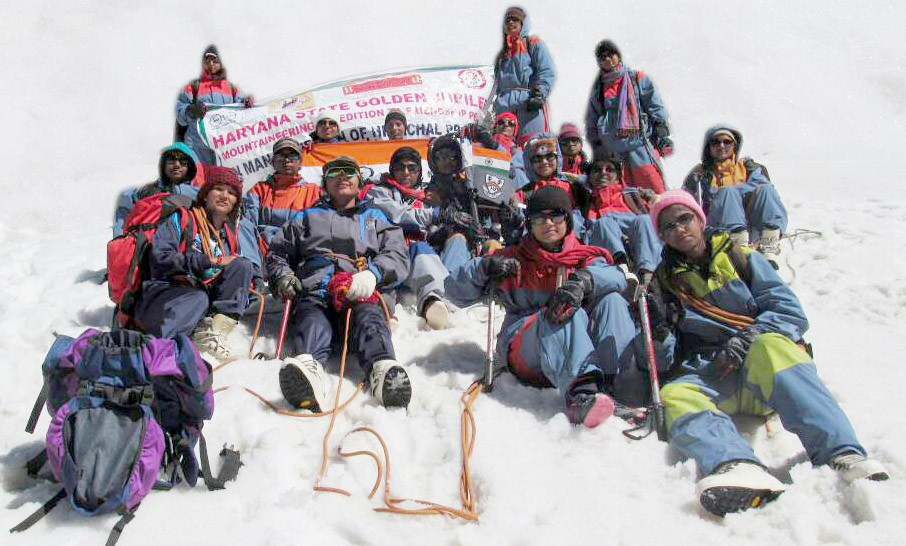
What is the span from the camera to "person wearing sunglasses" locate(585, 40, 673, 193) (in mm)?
6625

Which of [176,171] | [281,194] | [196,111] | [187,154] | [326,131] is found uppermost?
[196,111]

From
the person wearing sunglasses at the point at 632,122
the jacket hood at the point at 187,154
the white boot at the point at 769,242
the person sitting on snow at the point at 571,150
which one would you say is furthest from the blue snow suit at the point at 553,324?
the person wearing sunglasses at the point at 632,122

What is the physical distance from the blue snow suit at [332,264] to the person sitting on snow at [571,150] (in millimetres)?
2645

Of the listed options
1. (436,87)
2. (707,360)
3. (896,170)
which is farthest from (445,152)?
(896,170)

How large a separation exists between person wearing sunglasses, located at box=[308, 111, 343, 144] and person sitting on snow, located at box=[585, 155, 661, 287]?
10.6 ft

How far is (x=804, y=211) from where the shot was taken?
6871mm

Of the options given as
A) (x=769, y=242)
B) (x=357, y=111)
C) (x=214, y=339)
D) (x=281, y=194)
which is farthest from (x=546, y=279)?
(x=357, y=111)

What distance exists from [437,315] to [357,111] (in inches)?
172

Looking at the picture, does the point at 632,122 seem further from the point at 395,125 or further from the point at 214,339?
the point at 214,339

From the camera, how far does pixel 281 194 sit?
17.0ft

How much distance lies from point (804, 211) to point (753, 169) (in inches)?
66.0

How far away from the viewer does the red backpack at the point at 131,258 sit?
12.3 feet

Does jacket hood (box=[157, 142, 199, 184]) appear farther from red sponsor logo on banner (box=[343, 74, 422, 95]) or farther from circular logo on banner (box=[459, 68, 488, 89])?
circular logo on banner (box=[459, 68, 488, 89])

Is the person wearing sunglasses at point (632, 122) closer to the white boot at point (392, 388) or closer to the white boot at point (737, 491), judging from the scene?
the white boot at point (392, 388)
